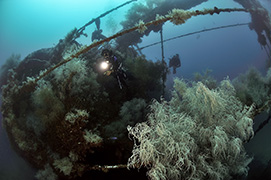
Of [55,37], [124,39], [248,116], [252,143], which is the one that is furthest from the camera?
[55,37]

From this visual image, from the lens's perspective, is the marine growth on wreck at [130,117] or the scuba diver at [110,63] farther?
the scuba diver at [110,63]

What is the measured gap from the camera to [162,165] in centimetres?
360

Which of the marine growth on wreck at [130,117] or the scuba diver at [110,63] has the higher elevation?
the scuba diver at [110,63]

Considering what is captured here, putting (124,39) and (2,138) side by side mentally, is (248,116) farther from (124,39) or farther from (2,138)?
(2,138)

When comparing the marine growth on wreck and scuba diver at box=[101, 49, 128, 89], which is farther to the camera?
scuba diver at box=[101, 49, 128, 89]

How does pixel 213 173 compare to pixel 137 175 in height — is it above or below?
above

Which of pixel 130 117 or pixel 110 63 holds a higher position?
pixel 110 63

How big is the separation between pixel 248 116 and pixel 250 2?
41.4 ft

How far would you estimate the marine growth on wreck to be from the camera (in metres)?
3.89

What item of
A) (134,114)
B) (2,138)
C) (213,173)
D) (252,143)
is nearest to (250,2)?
(252,143)

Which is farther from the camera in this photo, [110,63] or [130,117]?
[130,117]

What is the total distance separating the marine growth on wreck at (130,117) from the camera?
389 cm

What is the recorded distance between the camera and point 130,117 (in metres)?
6.63

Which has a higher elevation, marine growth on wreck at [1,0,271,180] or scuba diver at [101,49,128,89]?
scuba diver at [101,49,128,89]
